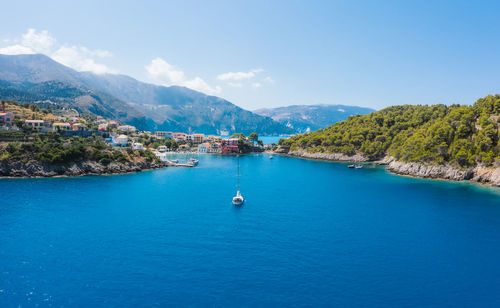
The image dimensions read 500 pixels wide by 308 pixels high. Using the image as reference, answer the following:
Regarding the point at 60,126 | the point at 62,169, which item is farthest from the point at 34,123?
the point at 62,169

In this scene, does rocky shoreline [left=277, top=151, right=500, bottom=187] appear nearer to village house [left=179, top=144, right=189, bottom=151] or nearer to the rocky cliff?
the rocky cliff

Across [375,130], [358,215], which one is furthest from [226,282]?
[375,130]

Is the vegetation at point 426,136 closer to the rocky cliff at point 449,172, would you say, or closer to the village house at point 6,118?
the rocky cliff at point 449,172

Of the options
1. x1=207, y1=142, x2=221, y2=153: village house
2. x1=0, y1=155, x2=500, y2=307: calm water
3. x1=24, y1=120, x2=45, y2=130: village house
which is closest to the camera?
x1=0, y1=155, x2=500, y2=307: calm water

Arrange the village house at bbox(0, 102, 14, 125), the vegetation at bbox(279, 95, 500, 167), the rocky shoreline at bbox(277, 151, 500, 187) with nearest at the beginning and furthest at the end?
1. the rocky shoreline at bbox(277, 151, 500, 187)
2. the vegetation at bbox(279, 95, 500, 167)
3. the village house at bbox(0, 102, 14, 125)

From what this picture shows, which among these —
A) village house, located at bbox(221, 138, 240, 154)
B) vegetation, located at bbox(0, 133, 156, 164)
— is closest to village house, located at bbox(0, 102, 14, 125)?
vegetation, located at bbox(0, 133, 156, 164)

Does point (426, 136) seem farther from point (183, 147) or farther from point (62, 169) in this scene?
point (183, 147)

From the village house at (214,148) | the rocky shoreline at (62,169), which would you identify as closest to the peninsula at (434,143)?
the village house at (214,148)
